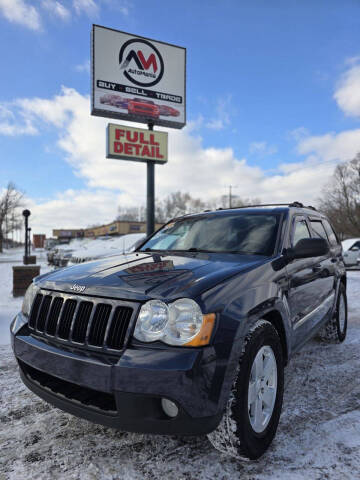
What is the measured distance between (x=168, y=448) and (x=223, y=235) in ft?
5.87

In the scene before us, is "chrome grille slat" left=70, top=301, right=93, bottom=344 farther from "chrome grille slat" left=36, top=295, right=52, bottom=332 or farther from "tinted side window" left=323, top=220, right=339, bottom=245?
"tinted side window" left=323, top=220, right=339, bottom=245

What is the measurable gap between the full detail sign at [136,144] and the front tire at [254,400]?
911cm

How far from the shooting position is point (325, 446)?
2156mm

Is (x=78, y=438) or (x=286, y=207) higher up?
(x=286, y=207)

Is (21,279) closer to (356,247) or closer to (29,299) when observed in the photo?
(29,299)

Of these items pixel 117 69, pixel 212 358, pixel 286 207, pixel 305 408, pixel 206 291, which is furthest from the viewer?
pixel 117 69

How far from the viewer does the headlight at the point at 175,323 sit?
5.69 ft

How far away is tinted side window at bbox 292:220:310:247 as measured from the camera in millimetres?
3063

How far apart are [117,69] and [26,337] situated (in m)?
10.0

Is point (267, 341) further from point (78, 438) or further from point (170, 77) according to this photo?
point (170, 77)

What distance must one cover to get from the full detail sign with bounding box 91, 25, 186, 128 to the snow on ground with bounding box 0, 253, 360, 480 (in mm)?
9252

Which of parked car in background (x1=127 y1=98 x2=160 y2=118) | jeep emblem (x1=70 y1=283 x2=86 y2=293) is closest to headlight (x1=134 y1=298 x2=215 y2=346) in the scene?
jeep emblem (x1=70 y1=283 x2=86 y2=293)

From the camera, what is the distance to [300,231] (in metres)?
3.28

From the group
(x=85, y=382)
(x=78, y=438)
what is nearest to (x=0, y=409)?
(x=78, y=438)
